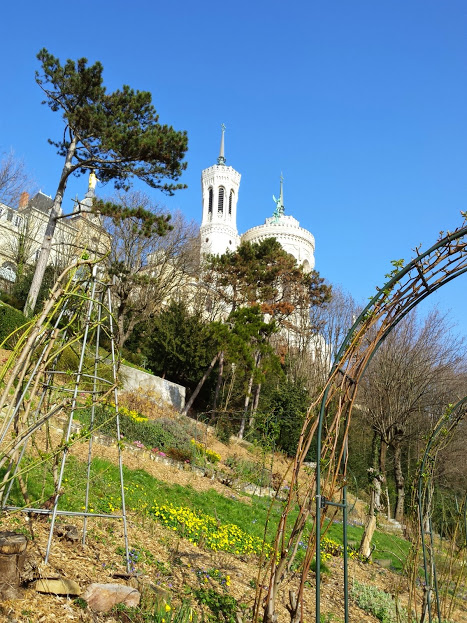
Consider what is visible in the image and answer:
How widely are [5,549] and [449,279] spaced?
3.31 m

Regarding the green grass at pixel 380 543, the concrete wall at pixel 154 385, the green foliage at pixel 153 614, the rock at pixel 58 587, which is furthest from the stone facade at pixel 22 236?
the green foliage at pixel 153 614

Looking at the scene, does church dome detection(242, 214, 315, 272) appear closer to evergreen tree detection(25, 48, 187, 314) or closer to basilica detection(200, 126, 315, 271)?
basilica detection(200, 126, 315, 271)

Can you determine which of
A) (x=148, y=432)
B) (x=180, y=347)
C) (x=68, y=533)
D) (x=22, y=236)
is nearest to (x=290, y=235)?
(x=22, y=236)

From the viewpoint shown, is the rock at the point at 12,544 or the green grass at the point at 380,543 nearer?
the rock at the point at 12,544

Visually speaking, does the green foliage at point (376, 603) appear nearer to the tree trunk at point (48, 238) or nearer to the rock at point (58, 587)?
the rock at point (58, 587)

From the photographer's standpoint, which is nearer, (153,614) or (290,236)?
(153,614)

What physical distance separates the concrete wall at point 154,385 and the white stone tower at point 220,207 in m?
31.6

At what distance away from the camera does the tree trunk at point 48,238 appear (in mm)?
14320

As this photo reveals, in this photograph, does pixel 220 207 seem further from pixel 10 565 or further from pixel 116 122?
pixel 10 565

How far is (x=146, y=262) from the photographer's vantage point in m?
21.7

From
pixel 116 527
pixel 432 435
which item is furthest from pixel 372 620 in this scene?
pixel 116 527

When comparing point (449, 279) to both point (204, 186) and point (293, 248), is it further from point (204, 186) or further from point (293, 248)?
point (204, 186)

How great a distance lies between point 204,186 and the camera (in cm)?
5244

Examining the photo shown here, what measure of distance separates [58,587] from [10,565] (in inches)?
15.8
